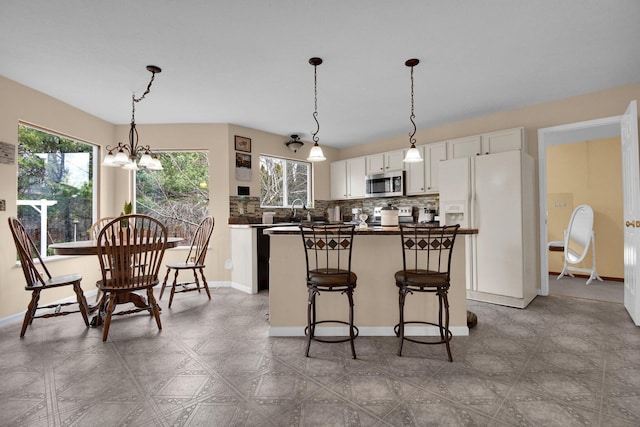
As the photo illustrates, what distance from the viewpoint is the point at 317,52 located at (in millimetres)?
2596

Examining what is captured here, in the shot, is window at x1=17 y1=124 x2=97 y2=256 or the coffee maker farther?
the coffee maker

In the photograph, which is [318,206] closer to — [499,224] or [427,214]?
[427,214]

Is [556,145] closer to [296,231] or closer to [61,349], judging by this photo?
→ [296,231]

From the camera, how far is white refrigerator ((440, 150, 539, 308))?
334 centimetres

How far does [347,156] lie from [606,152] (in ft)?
13.9

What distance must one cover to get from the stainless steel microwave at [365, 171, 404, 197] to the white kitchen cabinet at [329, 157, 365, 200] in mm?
204

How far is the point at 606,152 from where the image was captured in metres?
4.70

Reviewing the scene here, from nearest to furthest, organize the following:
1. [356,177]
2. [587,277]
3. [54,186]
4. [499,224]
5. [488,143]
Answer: [499,224], [54,186], [488,143], [587,277], [356,177]

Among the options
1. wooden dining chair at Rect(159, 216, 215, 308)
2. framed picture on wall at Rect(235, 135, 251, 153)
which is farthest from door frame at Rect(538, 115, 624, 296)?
wooden dining chair at Rect(159, 216, 215, 308)

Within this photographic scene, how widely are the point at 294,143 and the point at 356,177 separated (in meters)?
1.36

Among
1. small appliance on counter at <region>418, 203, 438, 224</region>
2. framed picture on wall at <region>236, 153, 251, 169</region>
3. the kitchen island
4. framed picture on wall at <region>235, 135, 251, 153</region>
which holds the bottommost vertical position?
the kitchen island

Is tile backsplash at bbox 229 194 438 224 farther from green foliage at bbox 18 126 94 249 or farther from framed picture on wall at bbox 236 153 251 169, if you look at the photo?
green foliage at bbox 18 126 94 249

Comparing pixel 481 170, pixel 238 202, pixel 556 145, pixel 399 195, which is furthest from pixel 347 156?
pixel 556 145

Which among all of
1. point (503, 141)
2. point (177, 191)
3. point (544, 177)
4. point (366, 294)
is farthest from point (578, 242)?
point (177, 191)
